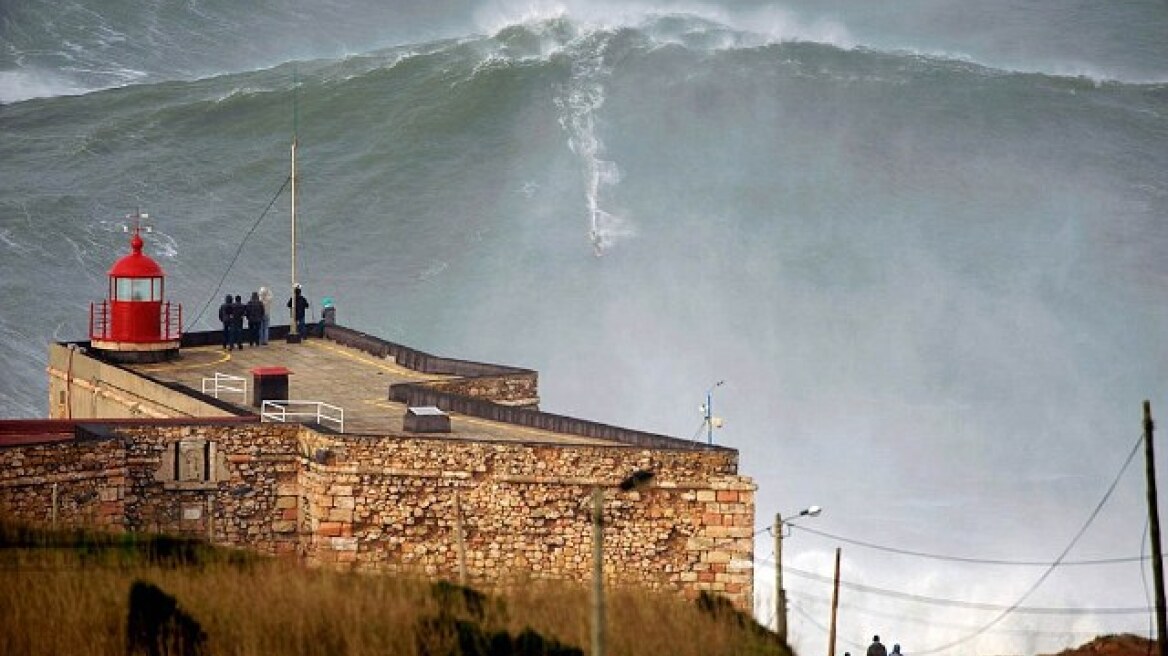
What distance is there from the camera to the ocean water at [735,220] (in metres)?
78.3

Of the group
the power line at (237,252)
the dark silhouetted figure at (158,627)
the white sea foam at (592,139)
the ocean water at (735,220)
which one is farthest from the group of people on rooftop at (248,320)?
the white sea foam at (592,139)

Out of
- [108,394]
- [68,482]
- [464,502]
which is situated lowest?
[464,502]

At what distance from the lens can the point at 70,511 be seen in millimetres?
37500

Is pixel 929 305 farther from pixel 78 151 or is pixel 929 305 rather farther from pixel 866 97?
pixel 78 151

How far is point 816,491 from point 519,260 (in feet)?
83.8

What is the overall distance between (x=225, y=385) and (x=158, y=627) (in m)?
20.0

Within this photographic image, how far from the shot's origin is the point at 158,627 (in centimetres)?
2595

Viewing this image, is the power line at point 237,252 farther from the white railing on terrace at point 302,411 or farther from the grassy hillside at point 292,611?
the grassy hillside at point 292,611

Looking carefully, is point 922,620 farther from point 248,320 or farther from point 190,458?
point 190,458

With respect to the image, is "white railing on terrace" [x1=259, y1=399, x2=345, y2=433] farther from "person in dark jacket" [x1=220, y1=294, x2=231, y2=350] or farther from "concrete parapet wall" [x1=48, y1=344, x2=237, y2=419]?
"person in dark jacket" [x1=220, y1=294, x2=231, y2=350]

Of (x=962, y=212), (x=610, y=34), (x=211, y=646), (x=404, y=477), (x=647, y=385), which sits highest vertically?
(x=610, y=34)

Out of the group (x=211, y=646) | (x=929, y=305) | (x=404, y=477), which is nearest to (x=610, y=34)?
(x=929, y=305)

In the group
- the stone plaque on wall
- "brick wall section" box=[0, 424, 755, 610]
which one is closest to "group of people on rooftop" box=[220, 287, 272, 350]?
the stone plaque on wall

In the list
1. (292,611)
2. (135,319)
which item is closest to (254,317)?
(135,319)
